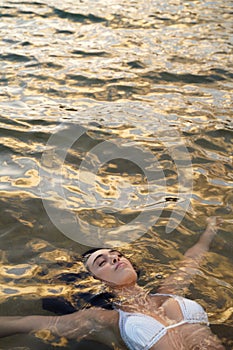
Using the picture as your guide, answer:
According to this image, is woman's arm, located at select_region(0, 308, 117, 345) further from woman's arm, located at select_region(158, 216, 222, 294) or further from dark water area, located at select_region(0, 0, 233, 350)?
woman's arm, located at select_region(158, 216, 222, 294)

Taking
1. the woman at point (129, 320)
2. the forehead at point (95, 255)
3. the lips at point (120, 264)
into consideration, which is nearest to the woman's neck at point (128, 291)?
the woman at point (129, 320)

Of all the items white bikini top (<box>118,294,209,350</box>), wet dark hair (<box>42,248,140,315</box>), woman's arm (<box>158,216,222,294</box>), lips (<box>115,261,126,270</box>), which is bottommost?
wet dark hair (<box>42,248,140,315</box>)

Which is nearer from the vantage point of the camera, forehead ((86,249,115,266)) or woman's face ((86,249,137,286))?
woman's face ((86,249,137,286))

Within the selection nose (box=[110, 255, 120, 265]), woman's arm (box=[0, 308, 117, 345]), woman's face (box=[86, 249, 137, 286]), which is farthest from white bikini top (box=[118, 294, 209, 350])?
nose (box=[110, 255, 120, 265])

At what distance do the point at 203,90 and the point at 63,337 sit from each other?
5.83 metres

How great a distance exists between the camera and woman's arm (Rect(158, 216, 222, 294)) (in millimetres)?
4750

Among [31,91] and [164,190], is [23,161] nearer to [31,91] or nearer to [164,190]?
[164,190]

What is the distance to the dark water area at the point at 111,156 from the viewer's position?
495cm

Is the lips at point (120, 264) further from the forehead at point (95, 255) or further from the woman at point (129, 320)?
the forehead at point (95, 255)

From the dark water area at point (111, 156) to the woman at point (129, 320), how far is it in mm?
132

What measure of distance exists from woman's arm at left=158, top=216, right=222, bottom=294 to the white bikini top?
0.36m

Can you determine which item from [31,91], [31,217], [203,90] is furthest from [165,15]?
[31,217]

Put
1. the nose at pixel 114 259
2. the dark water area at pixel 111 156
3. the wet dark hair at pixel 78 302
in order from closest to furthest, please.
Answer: the wet dark hair at pixel 78 302
the nose at pixel 114 259
the dark water area at pixel 111 156

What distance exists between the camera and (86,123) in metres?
7.63
